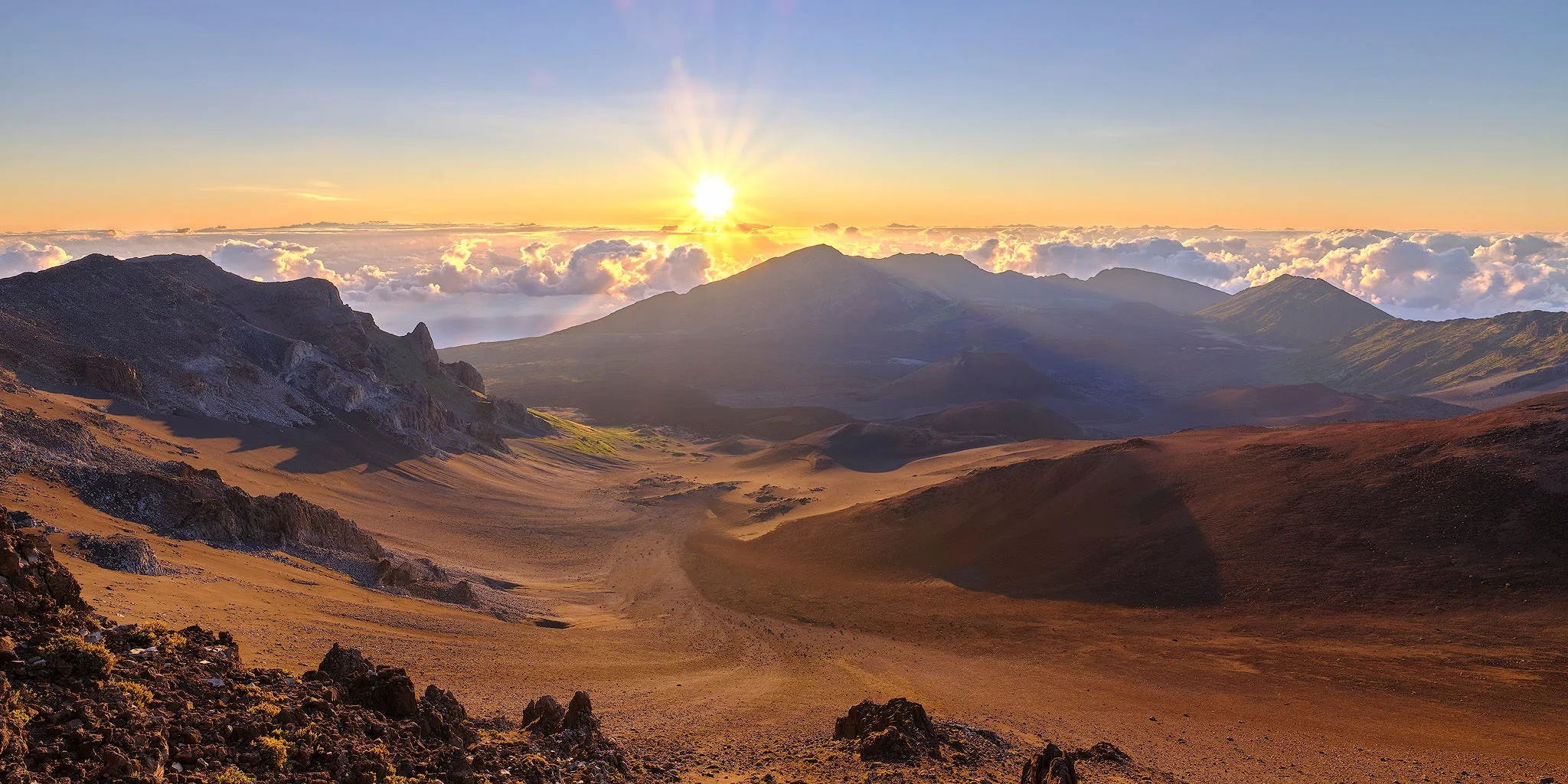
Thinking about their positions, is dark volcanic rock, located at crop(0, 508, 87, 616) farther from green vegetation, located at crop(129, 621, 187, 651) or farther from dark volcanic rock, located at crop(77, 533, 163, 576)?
dark volcanic rock, located at crop(77, 533, 163, 576)

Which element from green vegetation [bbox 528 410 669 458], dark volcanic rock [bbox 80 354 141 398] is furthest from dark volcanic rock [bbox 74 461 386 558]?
green vegetation [bbox 528 410 669 458]

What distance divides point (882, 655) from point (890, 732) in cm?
1587

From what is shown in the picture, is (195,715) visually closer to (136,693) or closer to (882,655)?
(136,693)

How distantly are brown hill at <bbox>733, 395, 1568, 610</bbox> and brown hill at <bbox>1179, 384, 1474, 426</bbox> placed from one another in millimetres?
119596

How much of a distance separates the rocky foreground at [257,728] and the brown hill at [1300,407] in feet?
534

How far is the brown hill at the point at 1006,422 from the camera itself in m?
133

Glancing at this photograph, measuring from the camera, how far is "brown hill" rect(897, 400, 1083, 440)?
133375mm

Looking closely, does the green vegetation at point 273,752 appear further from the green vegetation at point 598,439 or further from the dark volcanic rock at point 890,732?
the green vegetation at point 598,439

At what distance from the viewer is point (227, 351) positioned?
73312 mm

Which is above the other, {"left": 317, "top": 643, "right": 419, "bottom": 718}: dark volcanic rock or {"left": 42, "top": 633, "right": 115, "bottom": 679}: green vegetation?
{"left": 42, "top": 633, "right": 115, "bottom": 679}: green vegetation

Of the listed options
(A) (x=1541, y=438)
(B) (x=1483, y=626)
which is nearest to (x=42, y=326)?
(B) (x=1483, y=626)

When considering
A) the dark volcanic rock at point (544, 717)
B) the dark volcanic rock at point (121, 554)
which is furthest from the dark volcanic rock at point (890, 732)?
the dark volcanic rock at point (121, 554)

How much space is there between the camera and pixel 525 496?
7625cm

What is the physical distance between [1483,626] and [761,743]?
99.1 feet
